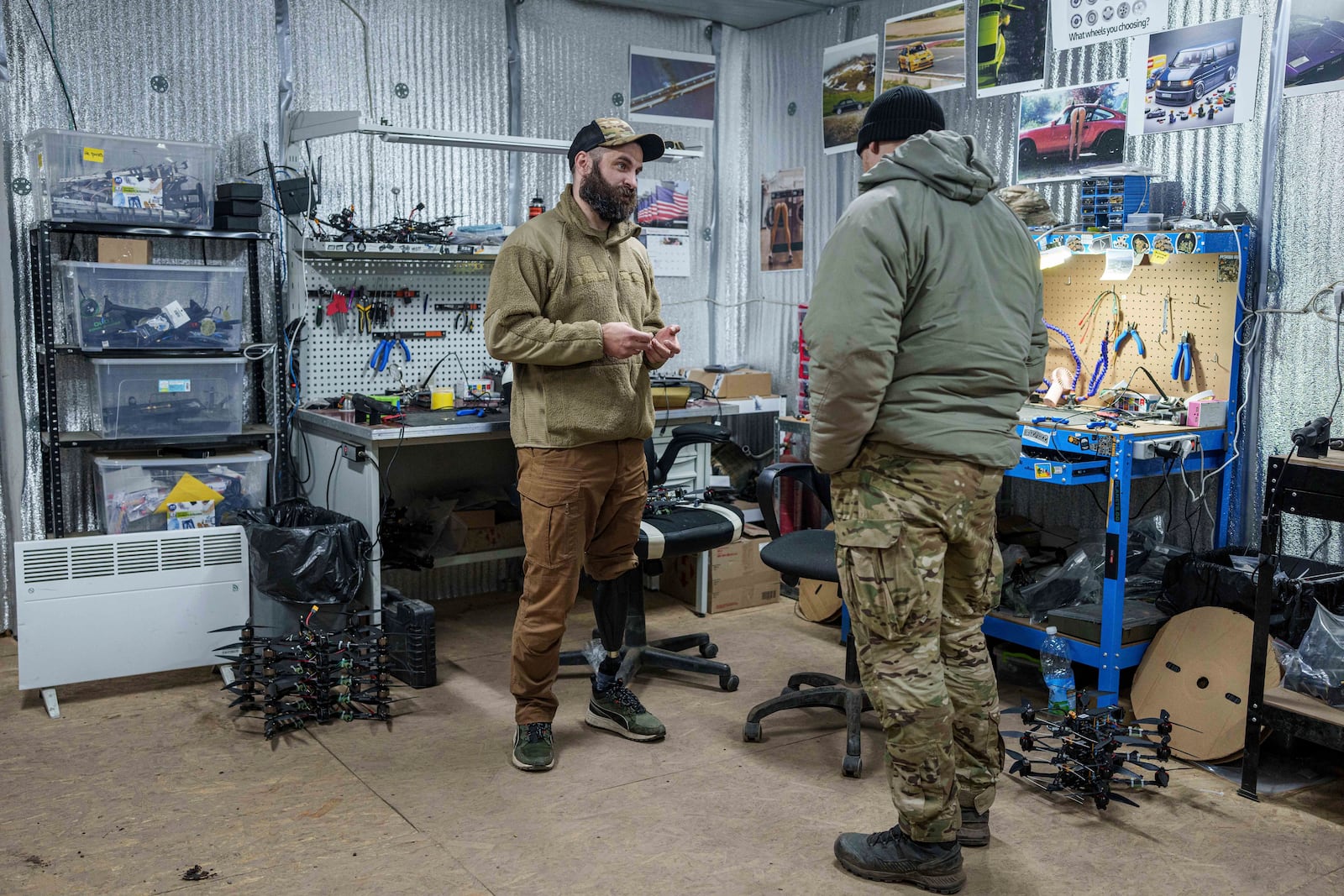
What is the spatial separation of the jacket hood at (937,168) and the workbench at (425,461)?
1.83m

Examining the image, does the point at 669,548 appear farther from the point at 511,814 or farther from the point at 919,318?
the point at 919,318

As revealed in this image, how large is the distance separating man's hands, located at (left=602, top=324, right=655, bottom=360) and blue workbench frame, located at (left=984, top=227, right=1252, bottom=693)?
1.08 metres

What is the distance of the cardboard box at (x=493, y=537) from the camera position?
4.27m

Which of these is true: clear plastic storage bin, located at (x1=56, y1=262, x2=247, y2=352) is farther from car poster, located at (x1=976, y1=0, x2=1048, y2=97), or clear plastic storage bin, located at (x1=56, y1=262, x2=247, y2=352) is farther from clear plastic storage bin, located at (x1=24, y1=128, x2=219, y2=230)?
car poster, located at (x1=976, y1=0, x2=1048, y2=97)

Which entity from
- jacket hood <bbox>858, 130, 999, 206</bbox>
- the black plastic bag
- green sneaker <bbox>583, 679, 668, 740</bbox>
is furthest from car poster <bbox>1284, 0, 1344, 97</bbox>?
the black plastic bag

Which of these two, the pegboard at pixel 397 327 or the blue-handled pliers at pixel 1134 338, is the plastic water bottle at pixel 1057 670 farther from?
the pegboard at pixel 397 327

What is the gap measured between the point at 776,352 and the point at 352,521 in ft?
7.63

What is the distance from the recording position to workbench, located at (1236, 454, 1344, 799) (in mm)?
2623

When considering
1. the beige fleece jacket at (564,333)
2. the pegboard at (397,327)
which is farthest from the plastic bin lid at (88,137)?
the beige fleece jacket at (564,333)

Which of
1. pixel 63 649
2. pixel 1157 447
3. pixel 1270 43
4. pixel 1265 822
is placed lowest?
pixel 1265 822

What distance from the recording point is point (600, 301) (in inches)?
115

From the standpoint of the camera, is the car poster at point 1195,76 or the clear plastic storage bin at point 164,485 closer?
the car poster at point 1195,76

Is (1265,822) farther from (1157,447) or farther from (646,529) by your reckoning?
(646,529)

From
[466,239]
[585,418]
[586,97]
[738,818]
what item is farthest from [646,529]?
[586,97]
